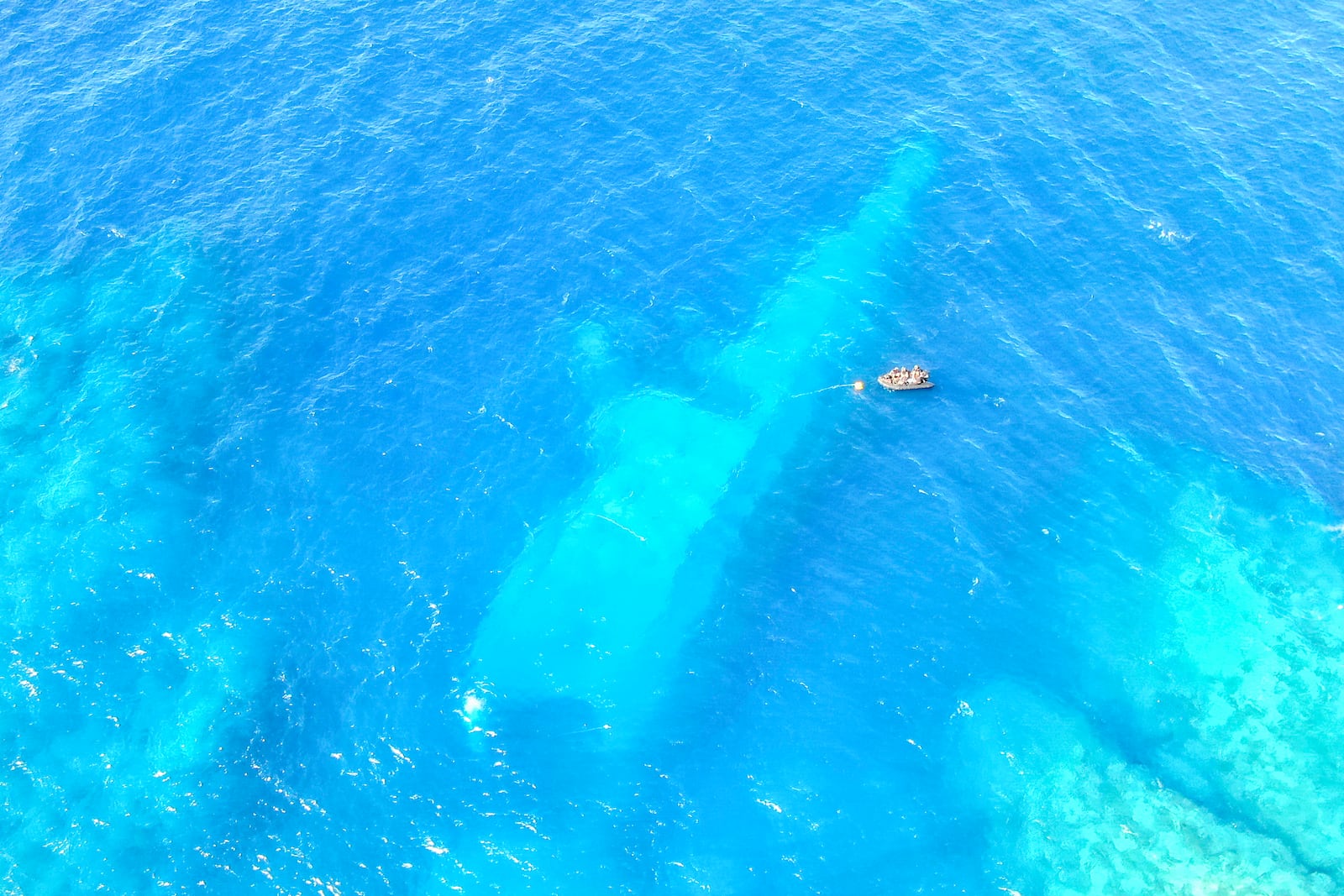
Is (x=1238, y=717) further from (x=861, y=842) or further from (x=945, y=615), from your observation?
(x=861, y=842)

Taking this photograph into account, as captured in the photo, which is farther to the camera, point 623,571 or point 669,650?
point 623,571

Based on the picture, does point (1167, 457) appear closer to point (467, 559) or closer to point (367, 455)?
point (467, 559)

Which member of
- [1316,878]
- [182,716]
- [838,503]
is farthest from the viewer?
[838,503]

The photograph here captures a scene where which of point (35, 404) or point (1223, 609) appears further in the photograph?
point (35, 404)

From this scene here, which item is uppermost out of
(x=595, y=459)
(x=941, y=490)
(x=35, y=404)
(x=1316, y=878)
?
(x=35, y=404)

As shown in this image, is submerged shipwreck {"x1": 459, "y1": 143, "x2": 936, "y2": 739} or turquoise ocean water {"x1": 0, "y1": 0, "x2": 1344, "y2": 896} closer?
turquoise ocean water {"x1": 0, "y1": 0, "x2": 1344, "y2": 896}

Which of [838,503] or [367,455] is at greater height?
[367,455]

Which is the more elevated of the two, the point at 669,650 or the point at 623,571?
the point at 623,571

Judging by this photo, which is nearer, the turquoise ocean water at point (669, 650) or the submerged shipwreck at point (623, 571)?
the turquoise ocean water at point (669, 650)

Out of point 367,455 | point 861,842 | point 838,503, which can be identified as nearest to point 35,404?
point 367,455

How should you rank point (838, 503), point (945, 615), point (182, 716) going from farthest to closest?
1. point (838, 503)
2. point (945, 615)
3. point (182, 716)
